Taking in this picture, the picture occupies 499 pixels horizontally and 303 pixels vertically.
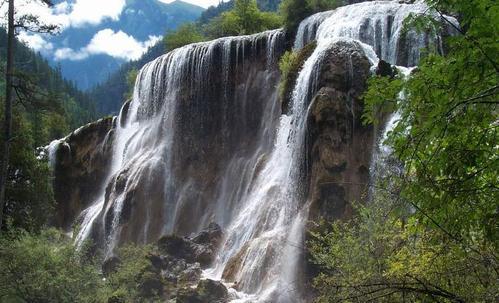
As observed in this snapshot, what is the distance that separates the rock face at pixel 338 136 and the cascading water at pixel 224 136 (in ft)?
2.36

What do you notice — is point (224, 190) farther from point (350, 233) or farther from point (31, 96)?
point (350, 233)

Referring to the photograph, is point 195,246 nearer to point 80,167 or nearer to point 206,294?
point 206,294

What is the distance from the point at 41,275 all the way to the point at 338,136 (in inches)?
457

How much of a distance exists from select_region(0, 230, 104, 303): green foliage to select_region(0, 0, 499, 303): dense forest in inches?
1.3

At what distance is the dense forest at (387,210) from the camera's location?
4.54 m

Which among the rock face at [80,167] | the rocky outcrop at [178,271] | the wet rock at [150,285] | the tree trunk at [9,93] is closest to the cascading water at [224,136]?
the rocky outcrop at [178,271]

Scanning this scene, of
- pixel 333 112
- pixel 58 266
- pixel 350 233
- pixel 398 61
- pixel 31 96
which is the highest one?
pixel 398 61

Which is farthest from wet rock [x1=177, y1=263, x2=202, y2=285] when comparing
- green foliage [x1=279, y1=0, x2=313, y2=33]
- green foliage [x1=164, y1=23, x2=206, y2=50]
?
green foliage [x1=164, y1=23, x2=206, y2=50]

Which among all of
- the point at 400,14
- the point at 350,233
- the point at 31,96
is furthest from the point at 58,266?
the point at 400,14

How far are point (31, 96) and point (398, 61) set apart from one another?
58.4 feet

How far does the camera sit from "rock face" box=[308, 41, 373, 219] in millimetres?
20391

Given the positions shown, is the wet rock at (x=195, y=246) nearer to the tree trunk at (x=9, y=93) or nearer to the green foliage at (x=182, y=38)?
the tree trunk at (x=9, y=93)

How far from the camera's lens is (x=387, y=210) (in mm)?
10508

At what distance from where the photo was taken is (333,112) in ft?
69.2
